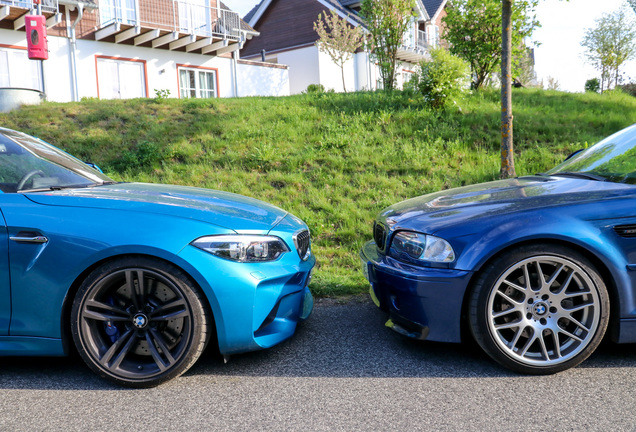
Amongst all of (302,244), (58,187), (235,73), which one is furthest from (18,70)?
(302,244)

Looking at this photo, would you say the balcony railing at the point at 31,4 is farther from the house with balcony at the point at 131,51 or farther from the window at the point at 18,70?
the window at the point at 18,70

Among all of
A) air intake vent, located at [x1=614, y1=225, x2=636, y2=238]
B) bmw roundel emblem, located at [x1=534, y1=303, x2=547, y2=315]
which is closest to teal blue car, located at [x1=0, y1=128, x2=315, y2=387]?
bmw roundel emblem, located at [x1=534, y1=303, x2=547, y2=315]

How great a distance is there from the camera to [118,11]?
64.7 feet

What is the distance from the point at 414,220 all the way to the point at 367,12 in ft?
33.2

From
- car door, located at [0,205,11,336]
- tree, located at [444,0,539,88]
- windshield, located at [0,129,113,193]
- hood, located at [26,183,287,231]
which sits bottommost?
car door, located at [0,205,11,336]

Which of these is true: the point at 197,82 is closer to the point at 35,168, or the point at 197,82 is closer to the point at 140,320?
the point at 35,168

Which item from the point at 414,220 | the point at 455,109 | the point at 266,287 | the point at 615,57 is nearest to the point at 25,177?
the point at 266,287

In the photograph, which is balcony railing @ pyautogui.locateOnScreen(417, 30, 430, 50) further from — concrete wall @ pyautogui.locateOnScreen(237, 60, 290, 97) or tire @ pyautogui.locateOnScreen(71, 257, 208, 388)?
tire @ pyautogui.locateOnScreen(71, 257, 208, 388)

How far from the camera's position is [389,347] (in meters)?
3.46

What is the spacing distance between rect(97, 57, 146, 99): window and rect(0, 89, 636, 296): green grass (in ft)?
28.0

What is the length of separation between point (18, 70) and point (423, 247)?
18407 mm

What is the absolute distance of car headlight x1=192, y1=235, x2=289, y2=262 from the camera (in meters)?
2.96

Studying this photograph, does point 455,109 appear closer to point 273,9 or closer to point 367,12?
point 367,12

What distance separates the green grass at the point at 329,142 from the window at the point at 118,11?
9.34m
